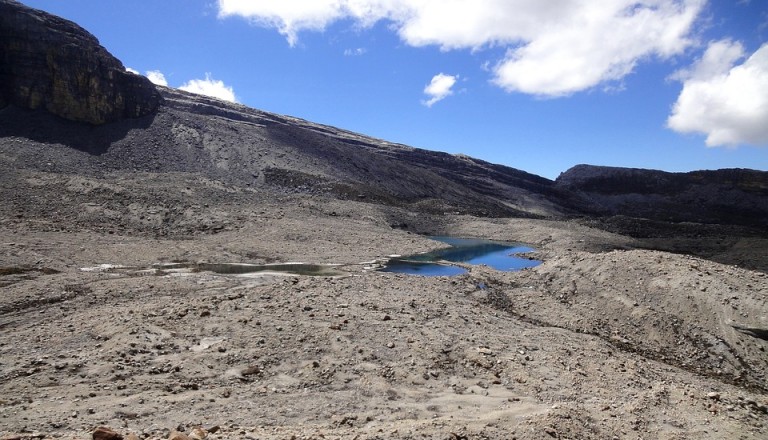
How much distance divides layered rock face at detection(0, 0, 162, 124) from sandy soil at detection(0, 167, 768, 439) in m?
24.8

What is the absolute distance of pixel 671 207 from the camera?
3327 inches

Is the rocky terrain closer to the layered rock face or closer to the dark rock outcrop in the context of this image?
the layered rock face

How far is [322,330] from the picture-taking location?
12188mm

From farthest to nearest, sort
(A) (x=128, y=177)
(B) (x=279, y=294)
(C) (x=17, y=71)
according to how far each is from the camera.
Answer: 1. (C) (x=17, y=71)
2. (A) (x=128, y=177)
3. (B) (x=279, y=294)

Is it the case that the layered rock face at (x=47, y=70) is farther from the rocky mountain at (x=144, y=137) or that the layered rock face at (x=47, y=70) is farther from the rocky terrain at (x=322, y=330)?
the rocky terrain at (x=322, y=330)

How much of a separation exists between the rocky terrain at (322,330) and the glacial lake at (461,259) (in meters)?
2.05

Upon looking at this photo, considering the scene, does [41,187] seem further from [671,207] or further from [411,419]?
[671,207]

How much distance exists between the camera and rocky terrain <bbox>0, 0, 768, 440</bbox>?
8.20m

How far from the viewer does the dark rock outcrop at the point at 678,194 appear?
7844cm

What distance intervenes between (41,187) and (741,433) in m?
37.3

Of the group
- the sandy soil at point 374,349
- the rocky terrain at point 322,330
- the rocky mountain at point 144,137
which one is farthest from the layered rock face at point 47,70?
the sandy soil at point 374,349

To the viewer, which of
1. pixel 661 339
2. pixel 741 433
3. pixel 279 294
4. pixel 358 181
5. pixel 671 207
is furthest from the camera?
pixel 671 207

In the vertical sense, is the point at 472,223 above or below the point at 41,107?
below

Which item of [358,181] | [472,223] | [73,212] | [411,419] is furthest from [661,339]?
[358,181]
